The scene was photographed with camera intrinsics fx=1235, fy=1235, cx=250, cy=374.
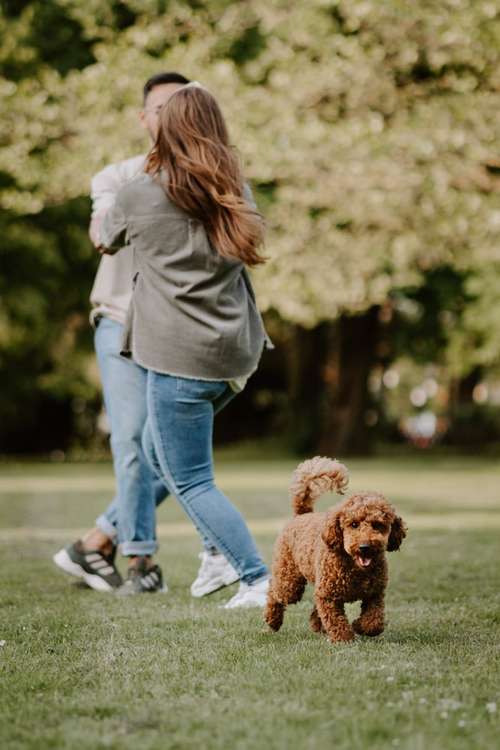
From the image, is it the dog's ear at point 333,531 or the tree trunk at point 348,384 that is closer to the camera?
the dog's ear at point 333,531

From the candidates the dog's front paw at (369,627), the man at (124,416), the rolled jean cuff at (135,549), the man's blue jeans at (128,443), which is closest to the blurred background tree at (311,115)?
the man at (124,416)

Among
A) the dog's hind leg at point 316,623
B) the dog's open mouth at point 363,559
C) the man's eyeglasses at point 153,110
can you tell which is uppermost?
the man's eyeglasses at point 153,110

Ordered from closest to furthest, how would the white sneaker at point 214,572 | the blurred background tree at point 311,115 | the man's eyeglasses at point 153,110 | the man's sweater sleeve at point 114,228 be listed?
1. the man's sweater sleeve at point 114,228
2. the white sneaker at point 214,572
3. the man's eyeglasses at point 153,110
4. the blurred background tree at point 311,115

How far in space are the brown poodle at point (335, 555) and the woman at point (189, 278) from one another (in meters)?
0.55

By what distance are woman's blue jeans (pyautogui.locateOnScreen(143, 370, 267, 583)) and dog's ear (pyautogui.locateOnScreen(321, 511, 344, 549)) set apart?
37.5 inches

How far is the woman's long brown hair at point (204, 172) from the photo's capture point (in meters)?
5.29

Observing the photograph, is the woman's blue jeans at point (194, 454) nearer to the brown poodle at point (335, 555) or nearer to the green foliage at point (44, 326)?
the brown poodle at point (335, 555)

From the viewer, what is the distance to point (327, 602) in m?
4.76

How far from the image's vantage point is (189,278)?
5.39m

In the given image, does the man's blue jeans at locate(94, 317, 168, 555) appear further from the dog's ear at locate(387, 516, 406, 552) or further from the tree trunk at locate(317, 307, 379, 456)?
the tree trunk at locate(317, 307, 379, 456)

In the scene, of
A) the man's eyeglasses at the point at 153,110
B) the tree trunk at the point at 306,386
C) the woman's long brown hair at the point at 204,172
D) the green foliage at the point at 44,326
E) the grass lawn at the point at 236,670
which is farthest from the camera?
the tree trunk at the point at 306,386

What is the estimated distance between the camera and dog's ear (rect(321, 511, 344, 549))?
4.66m

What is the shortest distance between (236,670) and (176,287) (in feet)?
6.02

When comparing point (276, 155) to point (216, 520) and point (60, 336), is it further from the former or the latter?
point (60, 336)
